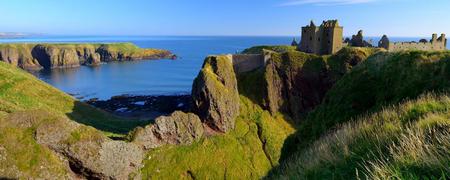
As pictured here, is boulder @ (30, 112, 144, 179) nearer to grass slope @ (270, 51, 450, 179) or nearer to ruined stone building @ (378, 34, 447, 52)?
grass slope @ (270, 51, 450, 179)

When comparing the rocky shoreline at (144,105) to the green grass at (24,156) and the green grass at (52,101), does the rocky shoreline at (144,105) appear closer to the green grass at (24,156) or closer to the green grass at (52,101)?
the green grass at (52,101)

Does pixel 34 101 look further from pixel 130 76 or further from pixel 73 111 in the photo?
pixel 130 76

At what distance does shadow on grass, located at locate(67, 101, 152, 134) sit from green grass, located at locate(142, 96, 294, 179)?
13242 millimetres

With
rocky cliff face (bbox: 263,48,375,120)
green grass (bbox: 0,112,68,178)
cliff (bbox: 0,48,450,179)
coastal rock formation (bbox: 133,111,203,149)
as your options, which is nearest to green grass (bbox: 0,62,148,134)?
cliff (bbox: 0,48,450,179)

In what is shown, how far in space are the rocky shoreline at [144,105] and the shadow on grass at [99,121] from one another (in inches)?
711

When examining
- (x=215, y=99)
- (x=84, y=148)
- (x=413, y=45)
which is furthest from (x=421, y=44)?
(x=84, y=148)

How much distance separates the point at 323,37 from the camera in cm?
9000

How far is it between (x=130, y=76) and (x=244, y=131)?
12634cm

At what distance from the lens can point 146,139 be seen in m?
47.1

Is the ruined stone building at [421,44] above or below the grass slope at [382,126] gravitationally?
above

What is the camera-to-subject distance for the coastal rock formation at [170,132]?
46753 millimetres

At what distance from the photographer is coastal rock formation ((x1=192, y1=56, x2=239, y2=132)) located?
2581 inches

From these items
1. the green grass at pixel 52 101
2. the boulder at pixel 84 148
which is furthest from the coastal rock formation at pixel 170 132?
the green grass at pixel 52 101

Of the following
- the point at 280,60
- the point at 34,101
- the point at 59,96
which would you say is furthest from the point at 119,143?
the point at 280,60
